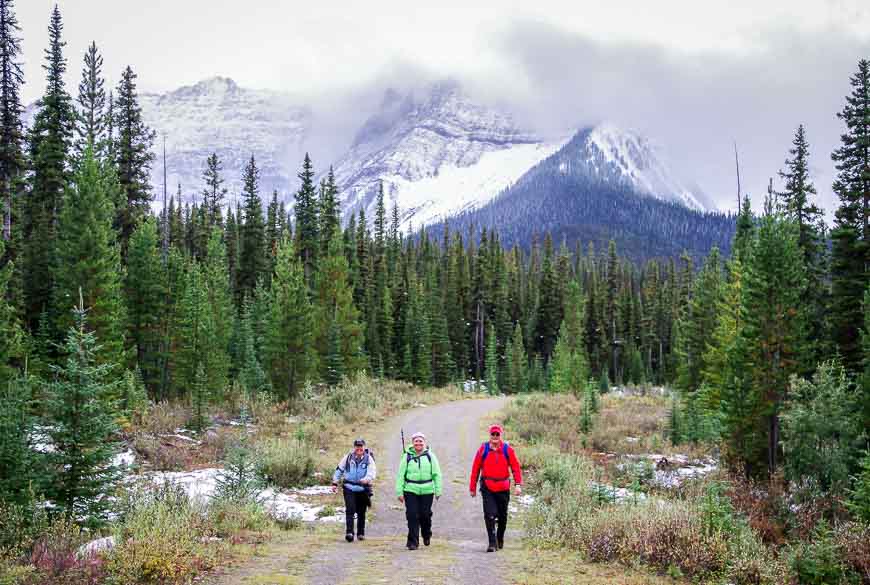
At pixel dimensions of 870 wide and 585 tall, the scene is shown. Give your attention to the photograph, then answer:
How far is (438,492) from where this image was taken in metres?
9.94

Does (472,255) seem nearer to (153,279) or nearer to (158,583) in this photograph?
(153,279)

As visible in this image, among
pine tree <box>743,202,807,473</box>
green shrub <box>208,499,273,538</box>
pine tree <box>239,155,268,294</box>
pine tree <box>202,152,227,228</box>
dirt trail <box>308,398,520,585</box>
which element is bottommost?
dirt trail <box>308,398,520,585</box>

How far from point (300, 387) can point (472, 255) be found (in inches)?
2845

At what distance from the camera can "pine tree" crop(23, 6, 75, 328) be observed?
32.3m

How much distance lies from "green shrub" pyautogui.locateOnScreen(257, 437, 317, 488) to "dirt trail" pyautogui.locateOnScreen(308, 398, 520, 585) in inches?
76.0

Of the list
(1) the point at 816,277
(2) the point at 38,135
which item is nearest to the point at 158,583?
(1) the point at 816,277

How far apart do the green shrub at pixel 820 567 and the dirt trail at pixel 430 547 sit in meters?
4.02

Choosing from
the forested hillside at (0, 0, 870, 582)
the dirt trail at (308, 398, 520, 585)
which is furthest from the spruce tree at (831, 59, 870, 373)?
the dirt trail at (308, 398, 520, 585)

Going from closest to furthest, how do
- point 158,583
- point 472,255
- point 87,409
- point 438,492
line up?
point 158,583
point 438,492
point 87,409
point 472,255

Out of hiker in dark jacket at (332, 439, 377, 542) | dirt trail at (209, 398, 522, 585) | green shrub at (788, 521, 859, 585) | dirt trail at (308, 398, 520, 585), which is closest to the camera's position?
dirt trail at (209, 398, 522, 585)

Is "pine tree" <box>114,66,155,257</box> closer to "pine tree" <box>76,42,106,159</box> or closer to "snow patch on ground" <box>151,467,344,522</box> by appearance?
"pine tree" <box>76,42,106,159</box>

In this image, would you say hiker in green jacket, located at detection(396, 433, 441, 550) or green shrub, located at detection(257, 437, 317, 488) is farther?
green shrub, located at detection(257, 437, 317, 488)

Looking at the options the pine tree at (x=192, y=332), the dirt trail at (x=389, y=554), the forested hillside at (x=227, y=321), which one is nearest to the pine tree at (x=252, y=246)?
the forested hillside at (x=227, y=321)

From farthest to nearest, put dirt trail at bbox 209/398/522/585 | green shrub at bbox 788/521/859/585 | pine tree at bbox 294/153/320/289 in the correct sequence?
1. pine tree at bbox 294/153/320/289
2. green shrub at bbox 788/521/859/585
3. dirt trail at bbox 209/398/522/585
